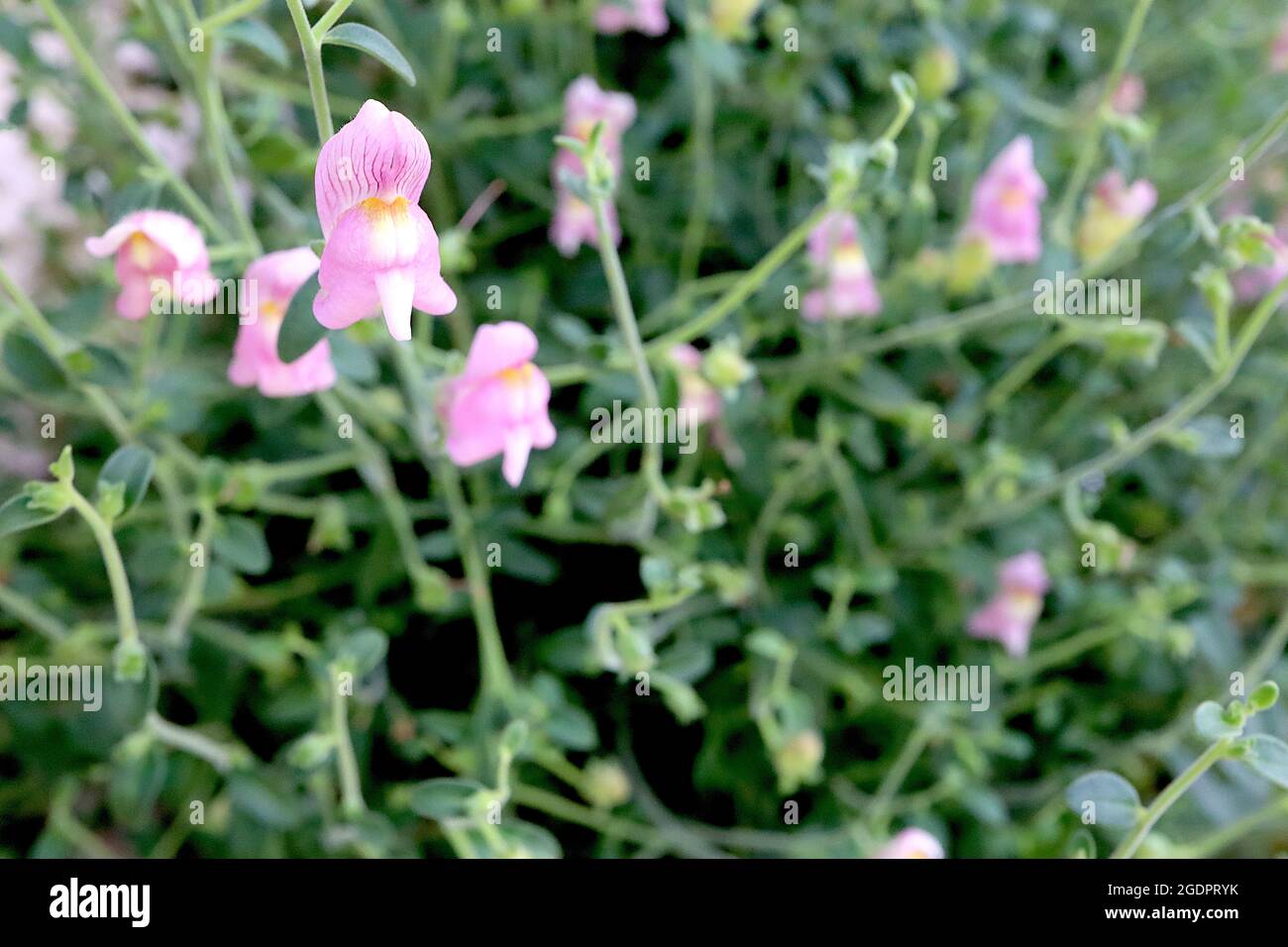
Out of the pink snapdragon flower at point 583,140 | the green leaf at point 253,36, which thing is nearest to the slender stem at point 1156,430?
the pink snapdragon flower at point 583,140

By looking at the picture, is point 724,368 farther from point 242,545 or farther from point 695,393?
point 242,545

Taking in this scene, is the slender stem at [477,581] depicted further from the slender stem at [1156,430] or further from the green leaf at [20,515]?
the slender stem at [1156,430]

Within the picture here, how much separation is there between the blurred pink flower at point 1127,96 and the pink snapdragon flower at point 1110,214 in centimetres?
15

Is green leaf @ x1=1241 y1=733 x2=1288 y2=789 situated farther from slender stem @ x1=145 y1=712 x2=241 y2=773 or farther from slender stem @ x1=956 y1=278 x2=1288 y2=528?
slender stem @ x1=145 y1=712 x2=241 y2=773

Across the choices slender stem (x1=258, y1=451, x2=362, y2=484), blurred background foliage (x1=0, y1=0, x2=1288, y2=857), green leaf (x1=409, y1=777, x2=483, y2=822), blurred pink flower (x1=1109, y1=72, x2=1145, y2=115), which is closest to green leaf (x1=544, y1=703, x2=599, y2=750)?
blurred background foliage (x1=0, y1=0, x2=1288, y2=857)

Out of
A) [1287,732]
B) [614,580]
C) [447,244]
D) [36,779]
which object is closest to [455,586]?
[614,580]

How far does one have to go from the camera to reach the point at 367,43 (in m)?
0.43

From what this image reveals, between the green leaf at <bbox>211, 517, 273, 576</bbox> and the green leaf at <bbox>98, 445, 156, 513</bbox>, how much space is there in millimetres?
90

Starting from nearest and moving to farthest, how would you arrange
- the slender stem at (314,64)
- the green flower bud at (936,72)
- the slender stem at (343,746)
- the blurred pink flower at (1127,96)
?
the slender stem at (314,64)
the slender stem at (343,746)
the green flower bud at (936,72)
the blurred pink flower at (1127,96)

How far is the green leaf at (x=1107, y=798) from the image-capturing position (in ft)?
1.86

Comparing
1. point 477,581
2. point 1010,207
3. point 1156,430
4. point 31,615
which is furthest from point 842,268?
point 31,615

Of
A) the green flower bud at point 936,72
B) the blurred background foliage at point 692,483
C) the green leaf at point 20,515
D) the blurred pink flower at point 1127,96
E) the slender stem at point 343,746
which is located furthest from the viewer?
the blurred pink flower at point 1127,96

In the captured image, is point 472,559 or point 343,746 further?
point 472,559

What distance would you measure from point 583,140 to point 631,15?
0.41ft
